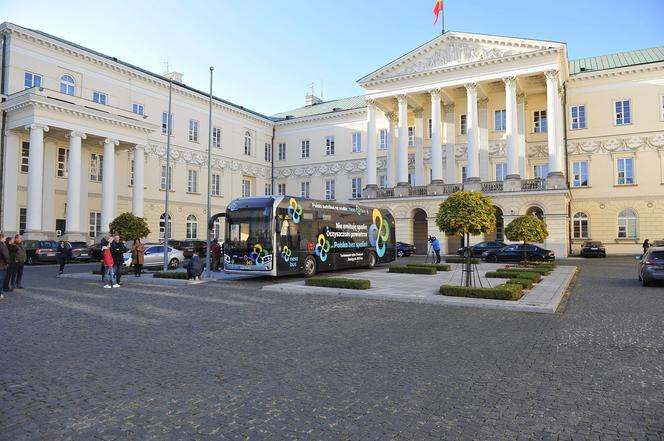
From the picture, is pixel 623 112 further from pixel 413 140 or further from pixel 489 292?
pixel 489 292

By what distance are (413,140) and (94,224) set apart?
31951mm

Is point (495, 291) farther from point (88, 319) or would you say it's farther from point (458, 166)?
point (458, 166)

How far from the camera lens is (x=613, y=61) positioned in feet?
153

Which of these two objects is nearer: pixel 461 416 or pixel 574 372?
pixel 461 416

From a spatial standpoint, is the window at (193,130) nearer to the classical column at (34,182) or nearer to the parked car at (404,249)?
the classical column at (34,182)

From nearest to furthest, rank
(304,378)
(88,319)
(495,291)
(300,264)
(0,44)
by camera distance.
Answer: (304,378)
(88,319)
(495,291)
(300,264)
(0,44)

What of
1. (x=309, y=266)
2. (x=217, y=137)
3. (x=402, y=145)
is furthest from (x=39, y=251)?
(x=402, y=145)

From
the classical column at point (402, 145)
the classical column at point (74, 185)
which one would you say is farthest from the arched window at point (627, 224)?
the classical column at point (74, 185)

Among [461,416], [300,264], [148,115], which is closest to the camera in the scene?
[461,416]

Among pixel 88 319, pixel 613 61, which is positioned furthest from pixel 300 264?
pixel 613 61

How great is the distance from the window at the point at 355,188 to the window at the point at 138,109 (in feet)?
74.7

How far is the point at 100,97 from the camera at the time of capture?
129 feet

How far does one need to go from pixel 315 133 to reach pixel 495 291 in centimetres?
4518

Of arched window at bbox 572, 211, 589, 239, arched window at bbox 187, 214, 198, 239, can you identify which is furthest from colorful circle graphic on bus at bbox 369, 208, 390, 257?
arched window at bbox 187, 214, 198, 239
